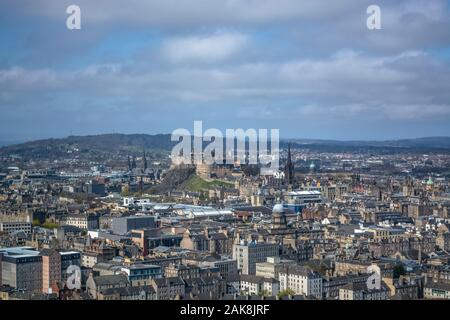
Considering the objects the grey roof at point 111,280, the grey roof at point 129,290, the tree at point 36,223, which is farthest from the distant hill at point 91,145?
the grey roof at point 129,290

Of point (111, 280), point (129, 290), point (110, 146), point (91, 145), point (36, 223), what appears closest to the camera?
point (129, 290)

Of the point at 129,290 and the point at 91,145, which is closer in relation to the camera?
the point at 129,290

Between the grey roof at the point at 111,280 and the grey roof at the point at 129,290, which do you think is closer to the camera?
the grey roof at the point at 129,290

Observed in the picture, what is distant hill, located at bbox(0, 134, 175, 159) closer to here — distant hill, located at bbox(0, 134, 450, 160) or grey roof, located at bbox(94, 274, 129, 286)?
distant hill, located at bbox(0, 134, 450, 160)

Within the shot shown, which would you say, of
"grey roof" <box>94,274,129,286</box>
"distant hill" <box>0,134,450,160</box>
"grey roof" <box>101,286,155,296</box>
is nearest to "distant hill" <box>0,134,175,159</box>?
"distant hill" <box>0,134,450,160</box>

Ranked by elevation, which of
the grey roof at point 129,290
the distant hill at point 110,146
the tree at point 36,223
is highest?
the distant hill at point 110,146

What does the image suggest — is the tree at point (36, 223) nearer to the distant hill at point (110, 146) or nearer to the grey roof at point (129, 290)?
the grey roof at point (129, 290)

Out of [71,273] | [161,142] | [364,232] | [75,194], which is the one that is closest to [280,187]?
[75,194]

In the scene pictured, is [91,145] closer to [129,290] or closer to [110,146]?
[110,146]

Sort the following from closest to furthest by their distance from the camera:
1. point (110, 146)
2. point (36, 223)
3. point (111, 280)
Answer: point (111, 280) < point (36, 223) < point (110, 146)

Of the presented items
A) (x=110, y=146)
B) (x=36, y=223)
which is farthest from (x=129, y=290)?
(x=110, y=146)

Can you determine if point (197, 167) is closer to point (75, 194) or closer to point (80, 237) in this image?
point (75, 194)
